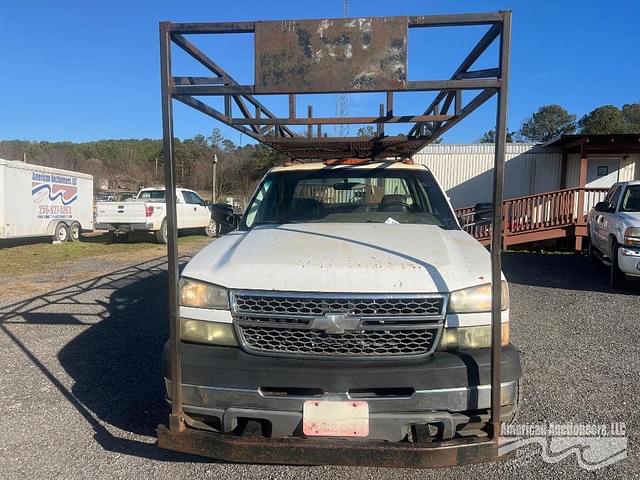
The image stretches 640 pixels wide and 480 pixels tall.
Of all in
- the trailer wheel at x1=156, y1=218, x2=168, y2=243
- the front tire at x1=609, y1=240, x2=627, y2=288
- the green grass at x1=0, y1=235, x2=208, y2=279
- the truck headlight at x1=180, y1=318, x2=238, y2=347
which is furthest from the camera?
the trailer wheel at x1=156, y1=218, x2=168, y2=243

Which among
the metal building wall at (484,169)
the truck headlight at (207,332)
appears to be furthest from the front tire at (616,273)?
the metal building wall at (484,169)

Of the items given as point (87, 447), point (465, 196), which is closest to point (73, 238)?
point (465, 196)

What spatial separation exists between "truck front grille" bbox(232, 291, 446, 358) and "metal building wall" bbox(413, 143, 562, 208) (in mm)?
14674

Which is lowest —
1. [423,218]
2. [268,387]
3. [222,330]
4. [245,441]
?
[245,441]

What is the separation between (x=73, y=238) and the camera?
52.1ft

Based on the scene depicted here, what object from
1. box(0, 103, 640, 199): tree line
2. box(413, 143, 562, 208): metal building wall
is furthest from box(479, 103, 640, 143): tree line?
box(413, 143, 562, 208): metal building wall

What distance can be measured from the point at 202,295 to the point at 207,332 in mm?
193

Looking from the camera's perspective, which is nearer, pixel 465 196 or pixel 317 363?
pixel 317 363

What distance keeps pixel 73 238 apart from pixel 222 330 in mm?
15345

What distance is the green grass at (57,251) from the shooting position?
1058 centimetres

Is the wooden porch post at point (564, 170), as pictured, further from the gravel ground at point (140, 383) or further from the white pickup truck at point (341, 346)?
the white pickup truck at point (341, 346)

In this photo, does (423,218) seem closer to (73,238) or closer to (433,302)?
(433,302)

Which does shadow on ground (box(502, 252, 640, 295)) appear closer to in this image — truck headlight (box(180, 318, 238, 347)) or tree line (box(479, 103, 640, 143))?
truck headlight (box(180, 318, 238, 347))

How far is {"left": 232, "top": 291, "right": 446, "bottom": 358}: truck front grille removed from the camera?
7.75 ft
